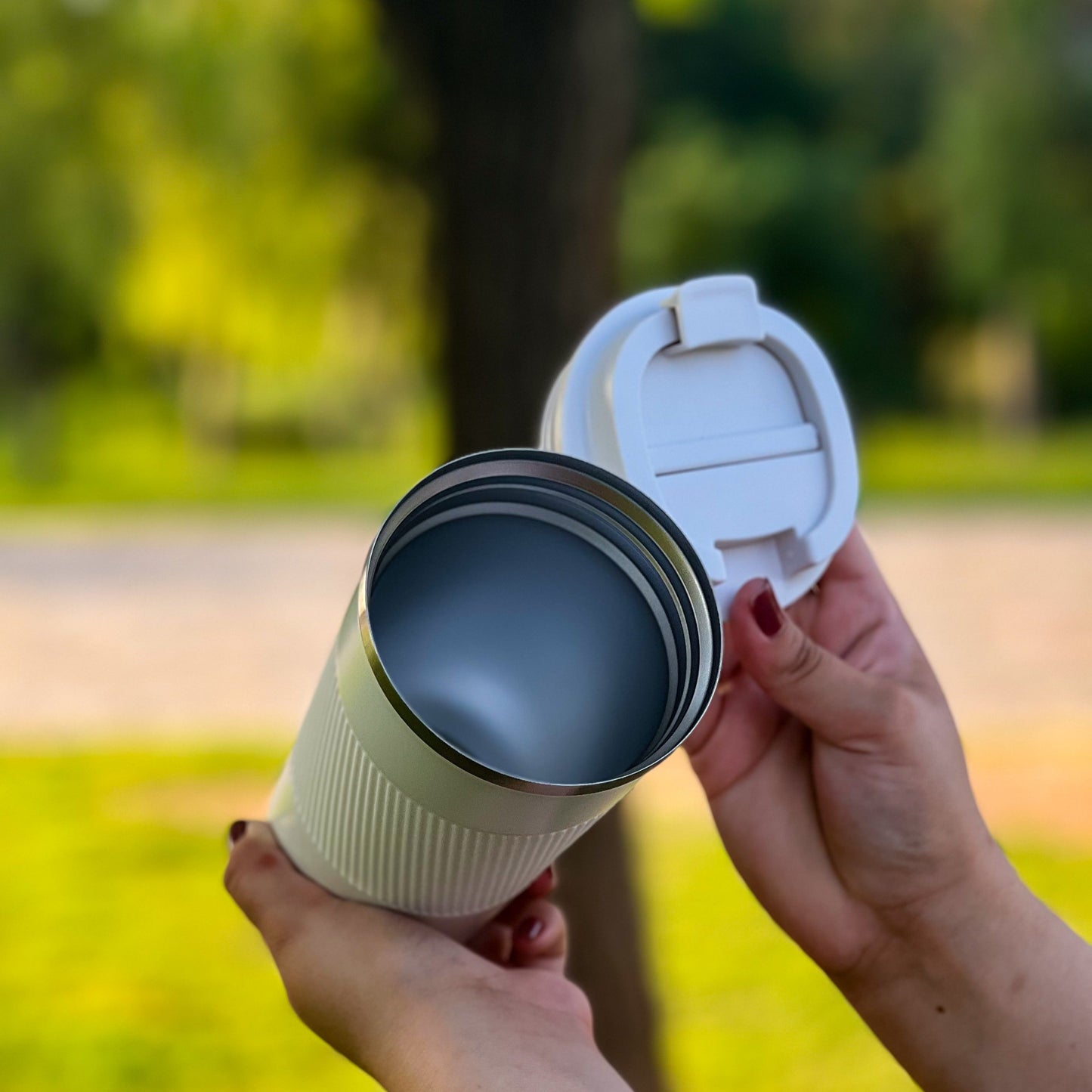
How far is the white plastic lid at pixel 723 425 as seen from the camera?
48.2 inches

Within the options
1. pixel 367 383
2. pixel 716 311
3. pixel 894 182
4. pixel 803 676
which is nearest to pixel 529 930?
pixel 803 676

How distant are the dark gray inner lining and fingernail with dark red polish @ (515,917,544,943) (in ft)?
0.90

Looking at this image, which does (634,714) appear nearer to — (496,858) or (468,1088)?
(496,858)

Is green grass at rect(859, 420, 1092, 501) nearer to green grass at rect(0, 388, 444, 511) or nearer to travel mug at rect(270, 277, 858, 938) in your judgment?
green grass at rect(0, 388, 444, 511)

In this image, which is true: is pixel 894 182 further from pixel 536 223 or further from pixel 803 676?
pixel 803 676

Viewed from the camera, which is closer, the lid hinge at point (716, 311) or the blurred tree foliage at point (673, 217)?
the lid hinge at point (716, 311)

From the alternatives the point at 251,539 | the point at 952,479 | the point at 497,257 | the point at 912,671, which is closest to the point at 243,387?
the point at 251,539

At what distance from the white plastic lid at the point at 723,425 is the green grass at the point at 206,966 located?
184 cm

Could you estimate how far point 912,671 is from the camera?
4.75 ft

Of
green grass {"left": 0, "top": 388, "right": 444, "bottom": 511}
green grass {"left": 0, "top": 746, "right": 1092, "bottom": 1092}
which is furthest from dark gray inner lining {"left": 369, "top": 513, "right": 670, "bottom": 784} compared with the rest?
green grass {"left": 0, "top": 388, "right": 444, "bottom": 511}

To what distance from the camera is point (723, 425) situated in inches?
50.4

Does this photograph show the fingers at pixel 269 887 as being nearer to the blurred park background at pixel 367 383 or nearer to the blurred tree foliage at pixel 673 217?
the blurred park background at pixel 367 383

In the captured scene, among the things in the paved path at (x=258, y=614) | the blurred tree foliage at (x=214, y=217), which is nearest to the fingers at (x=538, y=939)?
the blurred tree foliage at (x=214, y=217)

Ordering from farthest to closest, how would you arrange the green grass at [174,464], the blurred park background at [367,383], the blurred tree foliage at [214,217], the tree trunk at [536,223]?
1. the green grass at [174,464]
2. the blurred tree foliage at [214,217]
3. the blurred park background at [367,383]
4. the tree trunk at [536,223]
